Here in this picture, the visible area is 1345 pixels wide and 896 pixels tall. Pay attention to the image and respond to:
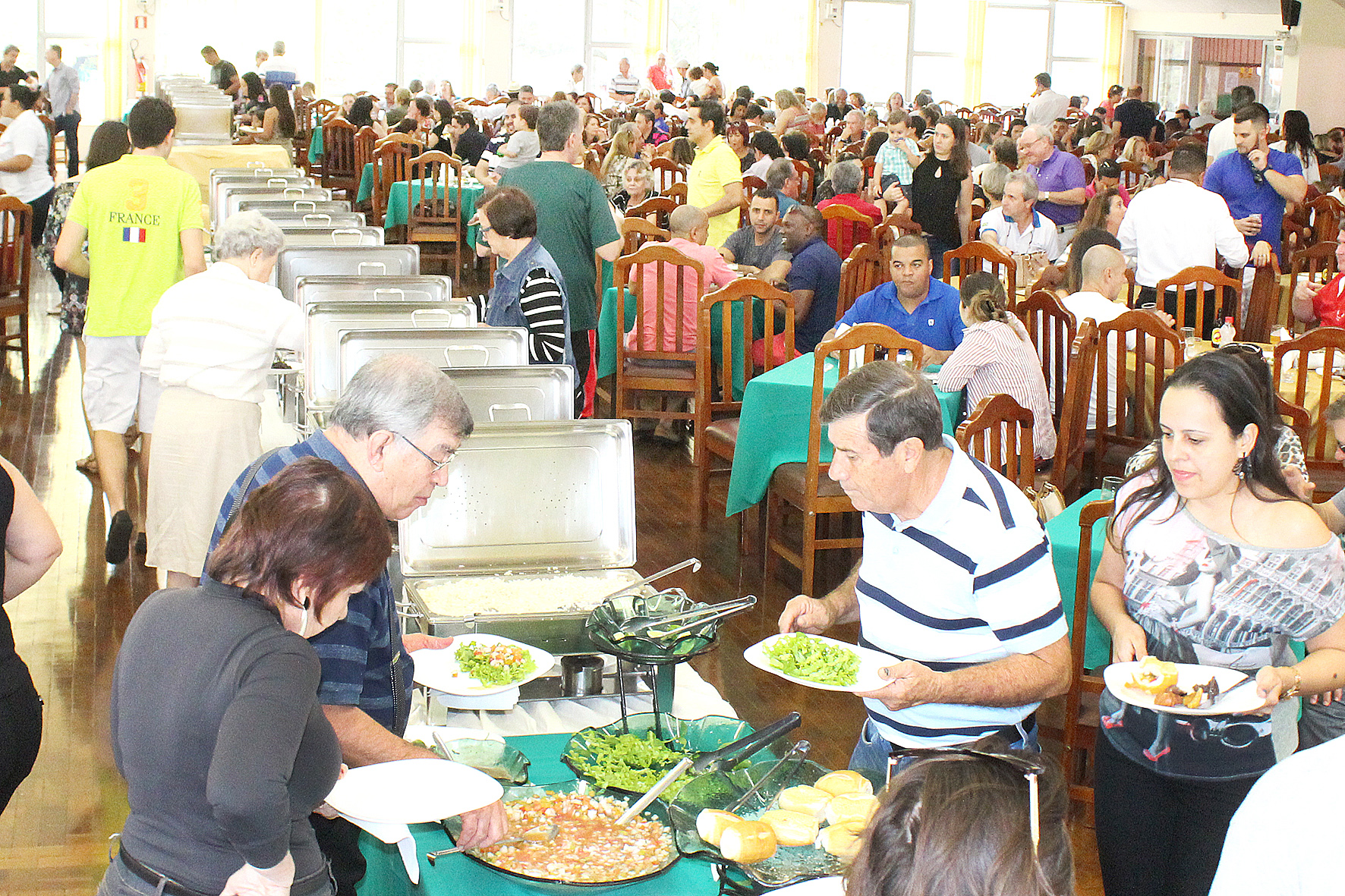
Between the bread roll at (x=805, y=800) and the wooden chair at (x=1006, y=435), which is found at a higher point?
the wooden chair at (x=1006, y=435)

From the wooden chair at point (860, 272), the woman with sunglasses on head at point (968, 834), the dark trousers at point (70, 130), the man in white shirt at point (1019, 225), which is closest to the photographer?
the woman with sunglasses on head at point (968, 834)

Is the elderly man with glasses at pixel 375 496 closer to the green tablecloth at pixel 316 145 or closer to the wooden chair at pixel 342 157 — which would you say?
the wooden chair at pixel 342 157

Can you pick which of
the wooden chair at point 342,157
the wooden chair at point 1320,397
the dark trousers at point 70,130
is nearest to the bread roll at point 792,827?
the wooden chair at point 1320,397

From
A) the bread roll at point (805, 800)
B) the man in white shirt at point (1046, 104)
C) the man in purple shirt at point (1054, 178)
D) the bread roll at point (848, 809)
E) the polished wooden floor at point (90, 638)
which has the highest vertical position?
the man in white shirt at point (1046, 104)

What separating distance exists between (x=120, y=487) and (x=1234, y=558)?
339 centimetres

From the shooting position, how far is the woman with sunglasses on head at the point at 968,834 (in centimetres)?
91

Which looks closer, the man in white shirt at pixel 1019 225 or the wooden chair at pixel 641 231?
the man in white shirt at pixel 1019 225

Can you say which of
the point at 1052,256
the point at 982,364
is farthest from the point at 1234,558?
the point at 1052,256

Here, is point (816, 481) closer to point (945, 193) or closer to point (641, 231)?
point (641, 231)

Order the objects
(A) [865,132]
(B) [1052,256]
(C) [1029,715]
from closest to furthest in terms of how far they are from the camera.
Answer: (C) [1029,715] → (B) [1052,256] → (A) [865,132]

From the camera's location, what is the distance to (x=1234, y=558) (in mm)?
1841

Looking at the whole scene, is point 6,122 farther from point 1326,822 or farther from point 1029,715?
point 1326,822

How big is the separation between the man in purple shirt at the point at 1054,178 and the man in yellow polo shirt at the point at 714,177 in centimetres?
158

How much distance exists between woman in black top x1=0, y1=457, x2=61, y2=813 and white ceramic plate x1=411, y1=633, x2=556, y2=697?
1.80ft
